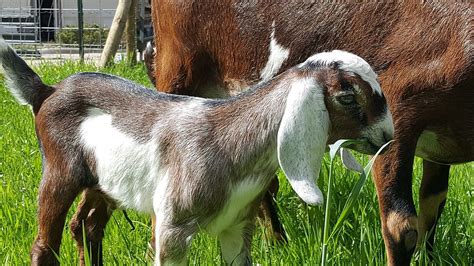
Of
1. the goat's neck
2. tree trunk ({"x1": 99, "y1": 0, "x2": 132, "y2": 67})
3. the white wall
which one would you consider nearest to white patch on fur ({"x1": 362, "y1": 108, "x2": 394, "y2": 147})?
the goat's neck

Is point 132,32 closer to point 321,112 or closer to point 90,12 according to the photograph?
point 321,112

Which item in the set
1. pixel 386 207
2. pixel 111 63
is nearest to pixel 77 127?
pixel 386 207

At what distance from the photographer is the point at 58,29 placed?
1549cm

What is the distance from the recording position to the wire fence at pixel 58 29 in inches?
581

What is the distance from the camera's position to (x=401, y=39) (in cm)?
323

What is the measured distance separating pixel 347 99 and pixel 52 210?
104 cm

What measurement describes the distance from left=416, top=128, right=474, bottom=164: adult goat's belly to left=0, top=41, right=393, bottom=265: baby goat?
834mm

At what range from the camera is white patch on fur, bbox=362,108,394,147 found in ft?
7.82

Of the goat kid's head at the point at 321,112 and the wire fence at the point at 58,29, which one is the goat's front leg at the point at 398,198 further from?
the wire fence at the point at 58,29

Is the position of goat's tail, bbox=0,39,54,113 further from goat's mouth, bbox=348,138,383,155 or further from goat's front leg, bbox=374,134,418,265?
goat's front leg, bbox=374,134,418,265

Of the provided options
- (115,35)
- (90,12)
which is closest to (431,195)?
(115,35)

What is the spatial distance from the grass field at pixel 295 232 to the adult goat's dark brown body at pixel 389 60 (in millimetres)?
158

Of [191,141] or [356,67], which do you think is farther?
[191,141]

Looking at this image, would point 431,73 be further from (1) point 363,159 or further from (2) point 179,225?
(1) point 363,159
